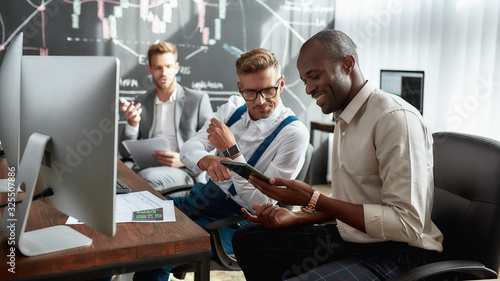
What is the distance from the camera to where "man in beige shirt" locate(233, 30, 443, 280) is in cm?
134

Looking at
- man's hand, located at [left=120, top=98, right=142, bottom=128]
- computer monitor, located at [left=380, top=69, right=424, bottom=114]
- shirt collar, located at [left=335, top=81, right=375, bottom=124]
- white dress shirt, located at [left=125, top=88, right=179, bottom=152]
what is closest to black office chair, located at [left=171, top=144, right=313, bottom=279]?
shirt collar, located at [left=335, top=81, right=375, bottom=124]

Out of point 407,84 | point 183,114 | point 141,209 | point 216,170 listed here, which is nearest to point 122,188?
point 141,209

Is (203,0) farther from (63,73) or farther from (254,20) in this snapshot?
(63,73)

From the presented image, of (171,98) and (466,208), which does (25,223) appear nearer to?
(466,208)

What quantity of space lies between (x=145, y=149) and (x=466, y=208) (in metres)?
1.80

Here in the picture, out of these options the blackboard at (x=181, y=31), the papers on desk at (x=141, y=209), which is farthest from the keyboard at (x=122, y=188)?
the blackboard at (x=181, y=31)

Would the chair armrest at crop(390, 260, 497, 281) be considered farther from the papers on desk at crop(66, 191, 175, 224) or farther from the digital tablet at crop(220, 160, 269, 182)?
the papers on desk at crop(66, 191, 175, 224)

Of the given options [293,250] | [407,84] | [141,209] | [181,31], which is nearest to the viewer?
[141,209]

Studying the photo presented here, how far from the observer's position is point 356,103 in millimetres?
1516

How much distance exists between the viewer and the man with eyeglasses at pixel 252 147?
1879 millimetres

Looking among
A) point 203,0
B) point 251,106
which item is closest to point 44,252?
point 251,106

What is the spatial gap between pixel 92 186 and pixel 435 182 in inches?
45.5

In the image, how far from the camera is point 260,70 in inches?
77.5

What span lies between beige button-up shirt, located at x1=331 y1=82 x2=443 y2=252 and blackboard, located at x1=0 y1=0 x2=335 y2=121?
2868 millimetres
